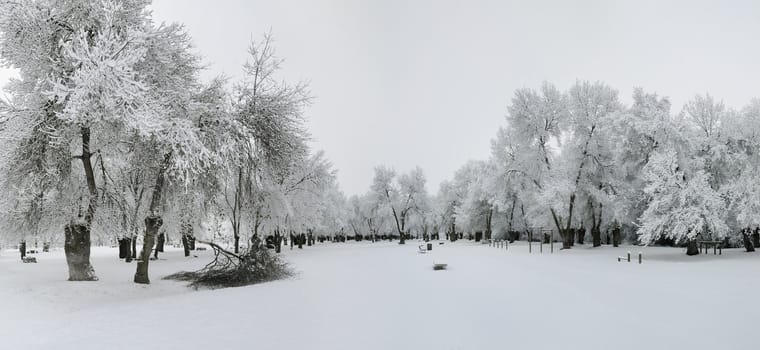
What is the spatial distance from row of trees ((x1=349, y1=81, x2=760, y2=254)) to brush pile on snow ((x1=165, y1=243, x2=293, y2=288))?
21027 millimetres

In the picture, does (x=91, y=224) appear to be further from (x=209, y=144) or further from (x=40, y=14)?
(x=40, y=14)

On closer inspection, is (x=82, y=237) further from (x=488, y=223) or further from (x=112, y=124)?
(x=488, y=223)

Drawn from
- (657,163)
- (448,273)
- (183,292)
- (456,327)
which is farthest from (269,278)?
(657,163)

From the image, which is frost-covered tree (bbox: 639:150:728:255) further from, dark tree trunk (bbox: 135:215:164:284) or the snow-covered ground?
dark tree trunk (bbox: 135:215:164:284)

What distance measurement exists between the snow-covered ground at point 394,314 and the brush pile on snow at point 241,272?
3.05 ft

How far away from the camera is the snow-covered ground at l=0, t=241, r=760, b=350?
28.9ft

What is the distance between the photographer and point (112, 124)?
14.9m

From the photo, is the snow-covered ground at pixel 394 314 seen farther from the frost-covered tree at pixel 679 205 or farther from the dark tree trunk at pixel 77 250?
the frost-covered tree at pixel 679 205

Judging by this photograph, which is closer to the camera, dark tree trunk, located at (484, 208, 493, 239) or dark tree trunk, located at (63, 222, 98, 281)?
dark tree trunk, located at (63, 222, 98, 281)

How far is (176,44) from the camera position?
57.2 feet

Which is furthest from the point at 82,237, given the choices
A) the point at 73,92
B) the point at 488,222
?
the point at 488,222

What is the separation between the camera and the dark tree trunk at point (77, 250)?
52.2 ft

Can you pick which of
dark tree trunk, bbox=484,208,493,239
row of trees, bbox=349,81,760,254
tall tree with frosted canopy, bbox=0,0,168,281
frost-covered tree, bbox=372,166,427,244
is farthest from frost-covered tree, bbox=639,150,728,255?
frost-covered tree, bbox=372,166,427,244

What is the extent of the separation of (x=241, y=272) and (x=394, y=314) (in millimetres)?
9239
